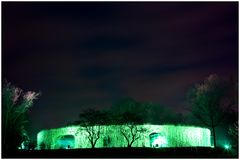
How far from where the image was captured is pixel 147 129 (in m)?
30.5

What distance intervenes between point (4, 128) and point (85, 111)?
27.8ft

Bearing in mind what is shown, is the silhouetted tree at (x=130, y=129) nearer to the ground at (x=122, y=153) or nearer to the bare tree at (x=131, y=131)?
the bare tree at (x=131, y=131)

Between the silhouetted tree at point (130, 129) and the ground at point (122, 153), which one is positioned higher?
the silhouetted tree at point (130, 129)

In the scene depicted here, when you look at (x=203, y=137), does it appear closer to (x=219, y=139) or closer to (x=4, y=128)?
(x=219, y=139)

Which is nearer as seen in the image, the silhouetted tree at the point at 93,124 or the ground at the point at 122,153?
the ground at the point at 122,153

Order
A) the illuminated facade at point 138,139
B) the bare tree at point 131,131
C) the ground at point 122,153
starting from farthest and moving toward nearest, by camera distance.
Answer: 1. the illuminated facade at point 138,139
2. the bare tree at point 131,131
3. the ground at point 122,153

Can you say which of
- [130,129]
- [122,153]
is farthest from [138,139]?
[122,153]

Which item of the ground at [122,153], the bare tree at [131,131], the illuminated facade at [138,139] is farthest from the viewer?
the illuminated facade at [138,139]

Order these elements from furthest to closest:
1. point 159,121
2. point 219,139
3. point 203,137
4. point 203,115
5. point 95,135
Answer: point 159,121, point 219,139, point 203,115, point 203,137, point 95,135

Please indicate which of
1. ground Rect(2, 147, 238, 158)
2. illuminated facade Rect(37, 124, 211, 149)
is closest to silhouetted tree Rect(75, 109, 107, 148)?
illuminated facade Rect(37, 124, 211, 149)

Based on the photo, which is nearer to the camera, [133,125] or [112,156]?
[112,156]

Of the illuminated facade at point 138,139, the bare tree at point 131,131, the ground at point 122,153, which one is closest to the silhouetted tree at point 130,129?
the bare tree at point 131,131

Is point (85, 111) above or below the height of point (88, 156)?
above

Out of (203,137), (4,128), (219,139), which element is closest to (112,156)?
(4,128)
